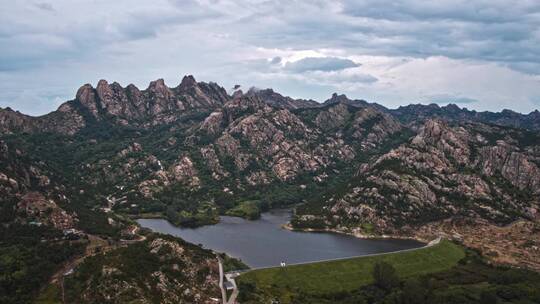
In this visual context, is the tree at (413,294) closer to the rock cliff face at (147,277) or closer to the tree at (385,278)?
the tree at (385,278)

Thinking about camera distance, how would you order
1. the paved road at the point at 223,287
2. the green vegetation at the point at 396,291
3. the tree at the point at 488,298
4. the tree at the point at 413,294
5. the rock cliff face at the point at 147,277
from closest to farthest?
1. the rock cliff face at the point at 147,277
2. the paved road at the point at 223,287
3. the tree at the point at 413,294
4. the tree at the point at 488,298
5. the green vegetation at the point at 396,291

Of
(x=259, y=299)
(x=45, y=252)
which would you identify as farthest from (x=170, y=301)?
(x=45, y=252)

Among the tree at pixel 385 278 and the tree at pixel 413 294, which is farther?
the tree at pixel 385 278

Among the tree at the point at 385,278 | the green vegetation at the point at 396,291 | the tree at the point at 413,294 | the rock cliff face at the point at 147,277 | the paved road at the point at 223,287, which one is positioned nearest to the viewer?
the rock cliff face at the point at 147,277

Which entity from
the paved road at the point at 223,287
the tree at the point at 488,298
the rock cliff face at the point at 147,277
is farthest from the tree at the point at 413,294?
the rock cliff face at the point at 147,277

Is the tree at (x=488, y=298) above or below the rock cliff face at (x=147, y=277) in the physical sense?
below

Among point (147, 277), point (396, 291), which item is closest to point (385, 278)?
point (396, 291)

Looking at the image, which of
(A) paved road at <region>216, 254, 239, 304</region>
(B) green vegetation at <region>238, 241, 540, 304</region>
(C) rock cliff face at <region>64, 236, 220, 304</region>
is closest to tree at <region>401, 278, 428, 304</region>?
(B) green vegetation at <region>238, 241, 540, 304</region>

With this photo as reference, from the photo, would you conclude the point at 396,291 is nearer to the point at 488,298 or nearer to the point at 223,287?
the point at 488,298

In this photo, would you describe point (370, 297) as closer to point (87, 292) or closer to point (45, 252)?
point (87, 292)

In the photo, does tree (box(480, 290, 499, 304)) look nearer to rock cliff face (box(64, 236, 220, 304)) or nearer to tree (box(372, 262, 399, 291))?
tree (box(372, 262, 399, 291))

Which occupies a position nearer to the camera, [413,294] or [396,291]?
[413,294]
